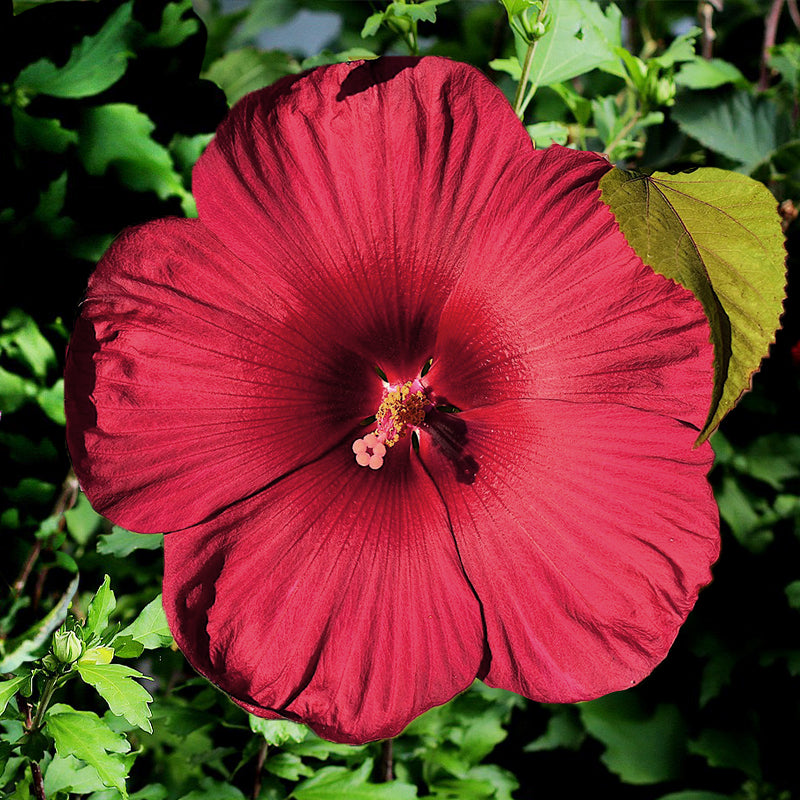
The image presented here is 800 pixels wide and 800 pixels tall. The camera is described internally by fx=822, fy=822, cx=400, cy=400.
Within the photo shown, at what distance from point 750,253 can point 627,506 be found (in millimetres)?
147

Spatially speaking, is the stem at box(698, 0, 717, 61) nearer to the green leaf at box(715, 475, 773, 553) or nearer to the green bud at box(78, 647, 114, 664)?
the green leaf at box(715, 475, 773, 553)

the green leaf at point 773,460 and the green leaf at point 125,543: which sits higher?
the green leaf at point 125,543

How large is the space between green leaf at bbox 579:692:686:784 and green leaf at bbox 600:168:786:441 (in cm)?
60

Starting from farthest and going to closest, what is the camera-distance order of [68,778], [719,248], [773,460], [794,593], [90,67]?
[773,460], [794,593], [90,67], [68,778], [719,248]

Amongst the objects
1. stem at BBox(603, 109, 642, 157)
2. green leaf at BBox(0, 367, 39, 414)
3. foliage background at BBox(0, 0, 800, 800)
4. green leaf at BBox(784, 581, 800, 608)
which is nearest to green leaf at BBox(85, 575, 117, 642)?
foliage background at BBox(0, 0, 800, 800)

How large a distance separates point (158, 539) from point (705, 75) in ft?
2.01

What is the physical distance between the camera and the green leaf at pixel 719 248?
36cm

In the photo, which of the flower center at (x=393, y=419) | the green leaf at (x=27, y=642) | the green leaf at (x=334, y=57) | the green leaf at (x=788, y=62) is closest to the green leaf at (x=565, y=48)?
the green leaf at (x=334, y=57)

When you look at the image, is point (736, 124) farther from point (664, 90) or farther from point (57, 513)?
point (57, 513)

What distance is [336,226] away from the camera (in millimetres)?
432

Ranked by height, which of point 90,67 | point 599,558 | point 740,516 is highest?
point 90,67

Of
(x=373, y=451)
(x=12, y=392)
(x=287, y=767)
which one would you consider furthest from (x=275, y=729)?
(x=12, y=392)

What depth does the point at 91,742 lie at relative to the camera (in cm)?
43

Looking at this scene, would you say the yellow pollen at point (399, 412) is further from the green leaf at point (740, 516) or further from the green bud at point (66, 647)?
the green leaf at point (740, 516)
